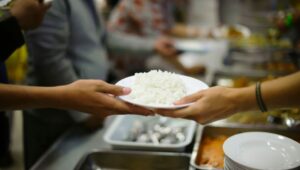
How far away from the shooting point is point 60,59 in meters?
1.26

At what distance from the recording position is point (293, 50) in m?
2.33

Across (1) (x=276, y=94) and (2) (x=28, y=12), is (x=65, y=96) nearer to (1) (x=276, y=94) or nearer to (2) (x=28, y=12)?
(2) (x=28, y=12)

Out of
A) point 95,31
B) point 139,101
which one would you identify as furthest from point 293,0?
point 139,101

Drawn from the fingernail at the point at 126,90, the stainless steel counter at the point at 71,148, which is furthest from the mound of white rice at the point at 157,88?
the stainless steel counter at the point at 71,148

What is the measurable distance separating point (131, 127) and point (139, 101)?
52cm

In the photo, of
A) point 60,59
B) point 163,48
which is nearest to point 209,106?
point 60,59

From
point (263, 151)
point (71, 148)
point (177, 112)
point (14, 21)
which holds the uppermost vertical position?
point (14, 21)

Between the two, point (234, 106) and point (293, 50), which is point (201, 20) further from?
point (234, 106)

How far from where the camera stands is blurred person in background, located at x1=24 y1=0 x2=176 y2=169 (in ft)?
3.94

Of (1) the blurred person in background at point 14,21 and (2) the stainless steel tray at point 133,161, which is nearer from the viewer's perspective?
(1) the blurred person in background at point 14,21

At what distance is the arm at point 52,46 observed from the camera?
1.19 metres

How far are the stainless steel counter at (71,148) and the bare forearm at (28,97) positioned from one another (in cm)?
35

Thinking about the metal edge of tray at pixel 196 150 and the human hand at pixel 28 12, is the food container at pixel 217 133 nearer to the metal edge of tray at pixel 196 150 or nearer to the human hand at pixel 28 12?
the metal edge of tray at pixel 196 150

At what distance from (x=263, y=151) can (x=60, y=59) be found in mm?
743
